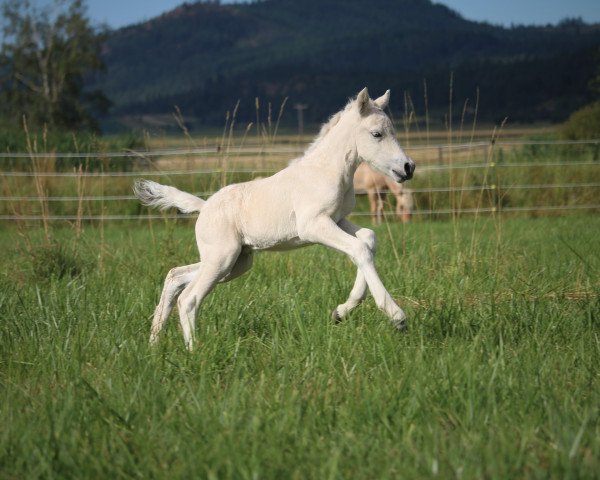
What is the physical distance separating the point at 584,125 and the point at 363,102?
80.6ft

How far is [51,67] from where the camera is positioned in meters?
56.0

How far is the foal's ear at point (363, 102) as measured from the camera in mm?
4641

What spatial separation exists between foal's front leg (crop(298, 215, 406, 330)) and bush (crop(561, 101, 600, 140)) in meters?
23.3

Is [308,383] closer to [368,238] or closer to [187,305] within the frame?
[368,238]

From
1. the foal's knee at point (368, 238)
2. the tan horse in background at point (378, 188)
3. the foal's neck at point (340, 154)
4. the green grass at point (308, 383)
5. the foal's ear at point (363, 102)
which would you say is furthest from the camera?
the tan horse in background at point (378, 188)

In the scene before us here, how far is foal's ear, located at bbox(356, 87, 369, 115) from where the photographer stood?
4.64 meters

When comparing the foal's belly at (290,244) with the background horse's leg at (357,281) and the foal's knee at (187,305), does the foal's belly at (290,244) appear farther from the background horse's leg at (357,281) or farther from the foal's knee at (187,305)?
the foal's knee at (187,305)

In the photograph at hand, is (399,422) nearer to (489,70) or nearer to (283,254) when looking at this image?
(283,254)

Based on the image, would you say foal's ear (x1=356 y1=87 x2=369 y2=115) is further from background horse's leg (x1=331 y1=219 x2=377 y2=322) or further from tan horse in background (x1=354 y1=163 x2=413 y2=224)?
tan horse in background (x1=354 y1=163 x2=413 y2=224)

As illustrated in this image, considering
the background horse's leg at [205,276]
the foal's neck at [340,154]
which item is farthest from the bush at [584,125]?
the background horse's leg at [205,276]

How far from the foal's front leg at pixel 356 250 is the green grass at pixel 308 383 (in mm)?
166

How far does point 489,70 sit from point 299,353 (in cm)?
15608

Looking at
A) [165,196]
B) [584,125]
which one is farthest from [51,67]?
[165,196]

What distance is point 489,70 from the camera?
15300 centimetres
